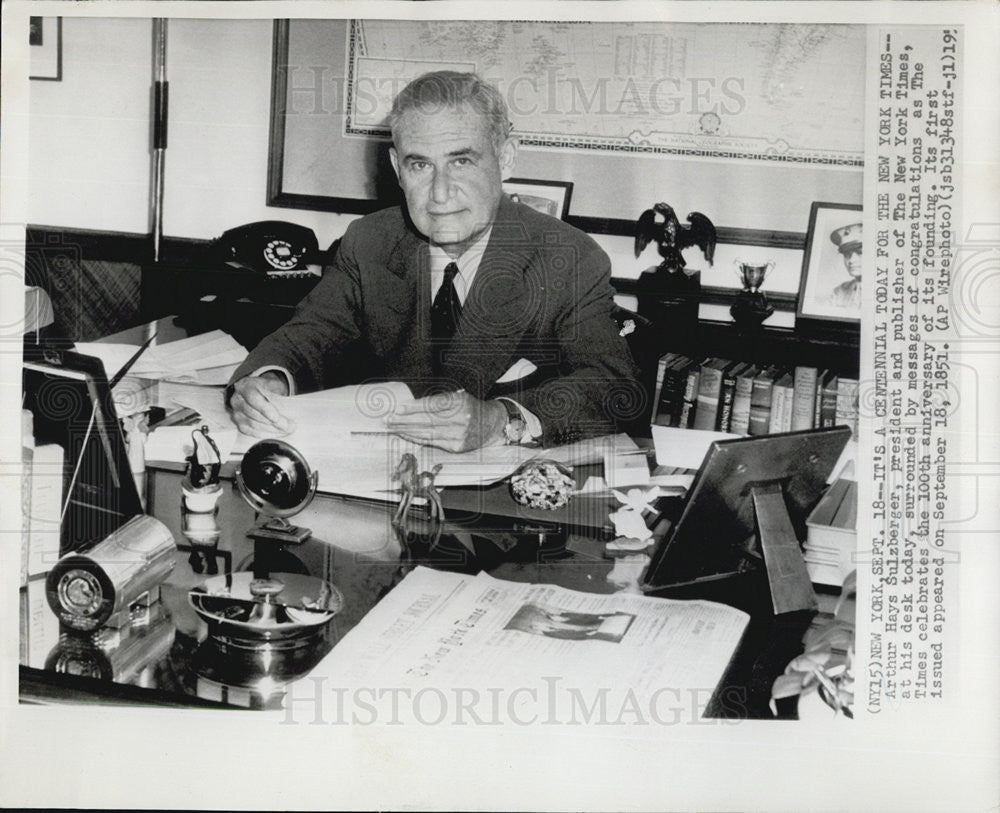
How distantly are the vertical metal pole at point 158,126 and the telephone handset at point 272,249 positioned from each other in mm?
93

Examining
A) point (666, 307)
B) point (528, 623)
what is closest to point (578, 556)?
point (528, 623)

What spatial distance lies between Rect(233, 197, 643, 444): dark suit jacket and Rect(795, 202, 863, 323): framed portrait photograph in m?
0.27

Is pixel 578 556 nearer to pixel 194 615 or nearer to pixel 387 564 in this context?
pixel 387 564

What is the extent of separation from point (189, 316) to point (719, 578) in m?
0.81

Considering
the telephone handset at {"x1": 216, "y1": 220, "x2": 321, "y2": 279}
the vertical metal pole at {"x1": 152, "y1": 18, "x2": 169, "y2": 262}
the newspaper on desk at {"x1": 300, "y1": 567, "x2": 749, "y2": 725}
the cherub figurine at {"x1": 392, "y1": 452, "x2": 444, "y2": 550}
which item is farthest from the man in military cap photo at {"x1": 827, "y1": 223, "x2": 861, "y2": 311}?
the vertical metal pole at {"x1": 152, "y1": 18, "x2": 169, "y2": 262}

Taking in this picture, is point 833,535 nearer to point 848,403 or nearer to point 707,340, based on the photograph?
point 848,403

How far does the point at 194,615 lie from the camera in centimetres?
108

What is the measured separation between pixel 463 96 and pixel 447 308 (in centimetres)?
29

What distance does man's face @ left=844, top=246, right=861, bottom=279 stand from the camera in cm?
124

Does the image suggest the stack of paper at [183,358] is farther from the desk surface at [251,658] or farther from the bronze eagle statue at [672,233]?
the bronze eagle statue at [672,233]

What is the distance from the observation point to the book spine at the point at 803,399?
1245 millimetres

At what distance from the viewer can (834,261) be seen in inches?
49.0

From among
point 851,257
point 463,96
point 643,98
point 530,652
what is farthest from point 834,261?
point 530,652

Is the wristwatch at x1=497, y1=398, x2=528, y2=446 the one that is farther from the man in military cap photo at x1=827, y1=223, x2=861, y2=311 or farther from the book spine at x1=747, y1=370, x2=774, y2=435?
the man in military cap photo at x1=827, y1=223, x2=861, y2=311
